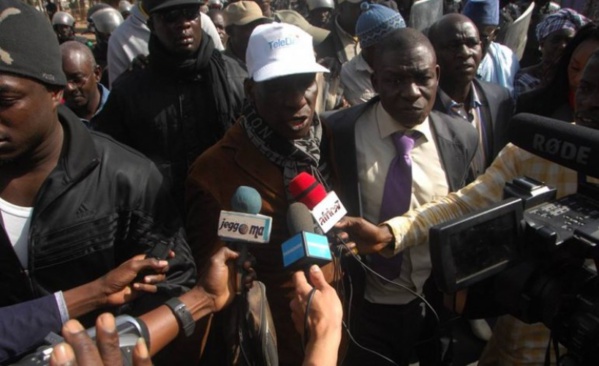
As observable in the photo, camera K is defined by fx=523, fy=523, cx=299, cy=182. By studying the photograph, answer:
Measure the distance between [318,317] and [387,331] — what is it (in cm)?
118

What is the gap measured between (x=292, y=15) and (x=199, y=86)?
2.80 meters

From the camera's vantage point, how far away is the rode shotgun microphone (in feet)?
5.24

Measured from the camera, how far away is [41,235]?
5.15 feet

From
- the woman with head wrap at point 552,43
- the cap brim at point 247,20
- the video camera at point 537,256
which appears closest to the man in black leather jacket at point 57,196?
the video camera at point 537,256

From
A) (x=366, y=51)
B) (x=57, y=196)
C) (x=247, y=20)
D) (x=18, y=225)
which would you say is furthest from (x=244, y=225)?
(x=247, y=20)

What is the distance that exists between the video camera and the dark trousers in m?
1.04

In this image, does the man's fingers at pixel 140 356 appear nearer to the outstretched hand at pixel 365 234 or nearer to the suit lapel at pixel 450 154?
the outstretched hand at pixel 365 234

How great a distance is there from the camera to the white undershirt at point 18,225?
1.57 metres

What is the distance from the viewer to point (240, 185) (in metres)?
1.87

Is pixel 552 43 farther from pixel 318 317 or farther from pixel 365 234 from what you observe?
pixel 318 317

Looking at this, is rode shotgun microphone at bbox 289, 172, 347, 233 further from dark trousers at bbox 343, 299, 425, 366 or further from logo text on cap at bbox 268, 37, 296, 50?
dark trousers at bbox 343, 299, 425, 366

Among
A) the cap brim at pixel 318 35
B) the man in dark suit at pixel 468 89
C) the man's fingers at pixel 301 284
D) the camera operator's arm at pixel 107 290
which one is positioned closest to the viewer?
the man's fingers at pixel 301 284

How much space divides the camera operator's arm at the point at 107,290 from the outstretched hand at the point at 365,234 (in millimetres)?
703

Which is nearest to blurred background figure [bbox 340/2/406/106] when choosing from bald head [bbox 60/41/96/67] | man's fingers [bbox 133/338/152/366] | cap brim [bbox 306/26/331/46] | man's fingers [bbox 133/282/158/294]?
cap brim [bbox 306/26/331/46]
